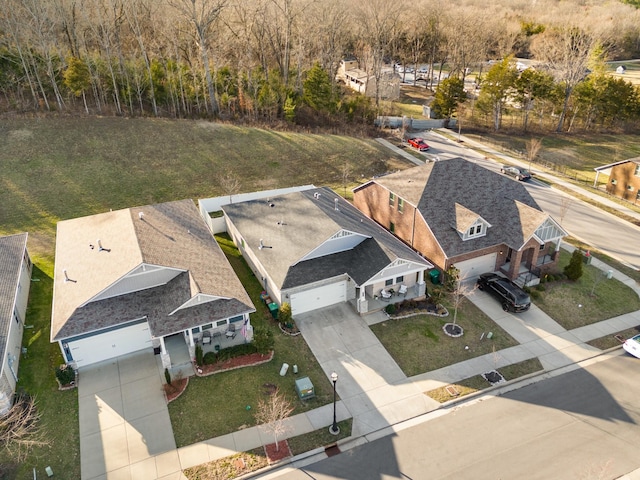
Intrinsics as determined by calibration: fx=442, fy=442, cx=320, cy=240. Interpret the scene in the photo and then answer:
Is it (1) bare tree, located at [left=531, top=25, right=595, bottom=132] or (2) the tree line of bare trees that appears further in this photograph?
(1) bare tree, located at [left=531, top=25, right=595, bottom=132]

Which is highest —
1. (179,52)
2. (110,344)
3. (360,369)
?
(179,52)

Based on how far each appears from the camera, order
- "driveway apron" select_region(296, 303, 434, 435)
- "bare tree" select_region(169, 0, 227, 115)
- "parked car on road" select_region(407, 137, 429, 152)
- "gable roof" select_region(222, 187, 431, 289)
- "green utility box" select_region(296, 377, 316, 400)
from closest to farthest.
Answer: "driveway apron" select_region(296, 303, 434, 435)
"green utility box" select_region(296, 377, 316, 400)
"gable roof" select_region(222, 187, 431, 289)
"bare tree" select_region(169, 0, 227, 115)
"parked car on road" select_region(407, 137, 429, 152)

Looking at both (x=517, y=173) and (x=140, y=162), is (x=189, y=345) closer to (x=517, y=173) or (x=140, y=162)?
(x=140, y=162)

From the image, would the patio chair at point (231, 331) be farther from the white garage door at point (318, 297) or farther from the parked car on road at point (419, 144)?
the parked car on road at point (419, 144)

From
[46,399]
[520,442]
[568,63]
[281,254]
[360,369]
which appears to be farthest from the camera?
[568,63]

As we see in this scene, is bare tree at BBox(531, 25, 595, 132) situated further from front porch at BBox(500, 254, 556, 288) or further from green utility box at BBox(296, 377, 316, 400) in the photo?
green utility box at BBox(296, 377, 316, 400)

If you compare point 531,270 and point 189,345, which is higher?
point 189,345

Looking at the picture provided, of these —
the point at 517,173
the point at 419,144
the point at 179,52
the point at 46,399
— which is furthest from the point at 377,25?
the point at 46,399

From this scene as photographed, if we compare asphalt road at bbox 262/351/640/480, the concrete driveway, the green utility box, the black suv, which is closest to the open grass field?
the concrete driveway
